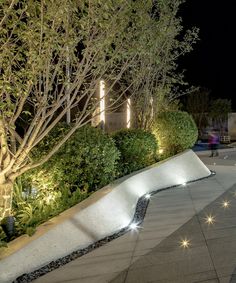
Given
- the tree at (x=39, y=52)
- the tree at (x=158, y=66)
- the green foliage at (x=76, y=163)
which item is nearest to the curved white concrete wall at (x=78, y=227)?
the green foliage at (x=76, y=163)

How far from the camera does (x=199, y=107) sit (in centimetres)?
2936

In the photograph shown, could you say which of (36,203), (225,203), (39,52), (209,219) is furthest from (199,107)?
(39,52)

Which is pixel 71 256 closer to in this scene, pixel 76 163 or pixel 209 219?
pixel 76 163

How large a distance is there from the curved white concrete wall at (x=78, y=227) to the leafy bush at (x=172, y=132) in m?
3.96

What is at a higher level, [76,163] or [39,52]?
[39,52]

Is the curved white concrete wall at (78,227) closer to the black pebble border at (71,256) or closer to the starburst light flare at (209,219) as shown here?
the black pebble border at (71,256)

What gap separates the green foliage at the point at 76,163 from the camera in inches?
304

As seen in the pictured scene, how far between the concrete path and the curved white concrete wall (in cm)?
26

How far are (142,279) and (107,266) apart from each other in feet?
1.89

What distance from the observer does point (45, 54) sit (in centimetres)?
608

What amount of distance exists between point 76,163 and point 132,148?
3.18 metres

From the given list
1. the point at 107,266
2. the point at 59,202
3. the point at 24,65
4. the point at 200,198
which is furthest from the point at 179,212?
the point at 24,65

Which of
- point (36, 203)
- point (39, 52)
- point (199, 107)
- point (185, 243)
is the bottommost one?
point (199, 107)

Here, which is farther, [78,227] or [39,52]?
[78,227]
